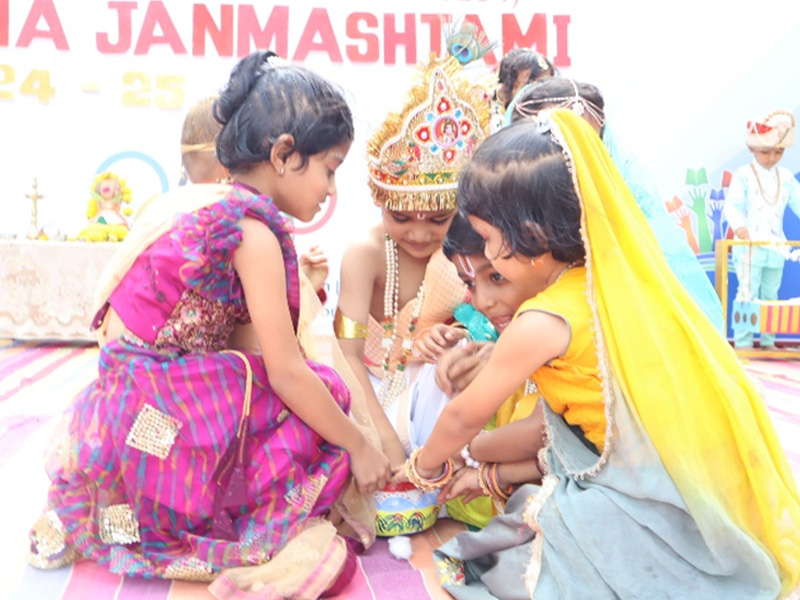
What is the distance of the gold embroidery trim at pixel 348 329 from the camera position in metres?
2.52

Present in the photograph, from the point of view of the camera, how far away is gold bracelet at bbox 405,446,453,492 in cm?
196

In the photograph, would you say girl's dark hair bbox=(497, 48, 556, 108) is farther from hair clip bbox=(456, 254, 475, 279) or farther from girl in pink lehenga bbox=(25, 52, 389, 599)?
girl in pink lehenga bbox=(25, 52, 389, 599)

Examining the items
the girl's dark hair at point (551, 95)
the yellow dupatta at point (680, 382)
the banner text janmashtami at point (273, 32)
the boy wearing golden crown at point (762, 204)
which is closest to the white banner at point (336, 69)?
the banner text janmashtami at point (273, 32)

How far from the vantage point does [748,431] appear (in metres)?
1.55

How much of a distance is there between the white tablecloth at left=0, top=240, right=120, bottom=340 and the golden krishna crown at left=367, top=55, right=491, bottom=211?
3607 mm

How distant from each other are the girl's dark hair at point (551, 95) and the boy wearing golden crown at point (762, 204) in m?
3.87

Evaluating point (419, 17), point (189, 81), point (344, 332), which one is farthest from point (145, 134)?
point (344, 332)

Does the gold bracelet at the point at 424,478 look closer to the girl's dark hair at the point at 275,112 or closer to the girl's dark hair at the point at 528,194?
the girl's dark hair at the point at 528,194

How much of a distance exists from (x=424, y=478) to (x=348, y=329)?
2.23 ft

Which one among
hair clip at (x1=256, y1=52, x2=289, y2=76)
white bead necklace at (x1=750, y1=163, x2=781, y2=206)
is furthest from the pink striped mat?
white bead necklace at (x1=750, y1=163, x2=781, y2=206)

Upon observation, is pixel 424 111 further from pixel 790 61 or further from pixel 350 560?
pixel 790 61

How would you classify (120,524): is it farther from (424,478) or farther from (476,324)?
(476,324)

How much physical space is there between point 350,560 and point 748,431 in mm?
898

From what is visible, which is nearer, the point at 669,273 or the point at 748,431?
the point at 748,431
